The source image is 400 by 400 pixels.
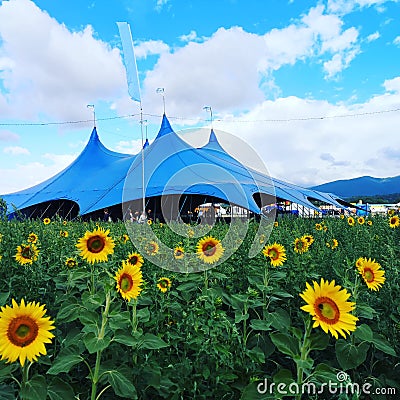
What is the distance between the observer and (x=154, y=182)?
14.3 metres

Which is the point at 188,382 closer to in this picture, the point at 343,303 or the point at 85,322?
the point at 85,322

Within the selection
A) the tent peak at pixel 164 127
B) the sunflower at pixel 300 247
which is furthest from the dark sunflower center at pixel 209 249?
the tent peak at pixel 164 127

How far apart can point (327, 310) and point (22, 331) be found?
86cm

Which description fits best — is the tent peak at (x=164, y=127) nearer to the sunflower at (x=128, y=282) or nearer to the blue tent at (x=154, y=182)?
the blue tent at (x=154, y=182)

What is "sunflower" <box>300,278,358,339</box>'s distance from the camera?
1168 mm

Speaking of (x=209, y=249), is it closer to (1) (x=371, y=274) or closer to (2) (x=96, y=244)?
(2) (x=96, y=244)

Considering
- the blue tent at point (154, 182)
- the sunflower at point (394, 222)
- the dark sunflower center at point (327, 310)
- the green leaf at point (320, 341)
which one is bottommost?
the green leaf at point (320, 341)

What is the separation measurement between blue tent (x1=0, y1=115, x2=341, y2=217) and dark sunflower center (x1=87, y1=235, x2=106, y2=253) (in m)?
10.2

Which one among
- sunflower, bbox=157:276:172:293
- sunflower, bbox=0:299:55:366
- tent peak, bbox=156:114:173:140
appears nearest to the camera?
sunflower, bbox=0:299:55:366

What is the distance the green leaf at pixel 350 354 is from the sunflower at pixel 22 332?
42.9 inches

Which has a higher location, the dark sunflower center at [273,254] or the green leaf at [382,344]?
the dark sunflower center at [273,254]

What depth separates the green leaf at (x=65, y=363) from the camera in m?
1.25

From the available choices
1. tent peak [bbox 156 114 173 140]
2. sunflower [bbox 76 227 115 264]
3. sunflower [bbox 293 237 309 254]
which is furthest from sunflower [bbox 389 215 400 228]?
tent peak [bbox 156 114 173 140]

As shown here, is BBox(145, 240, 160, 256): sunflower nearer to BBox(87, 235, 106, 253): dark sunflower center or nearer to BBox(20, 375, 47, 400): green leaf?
BBox(87, 235, 106, 253): dark sunflower center
